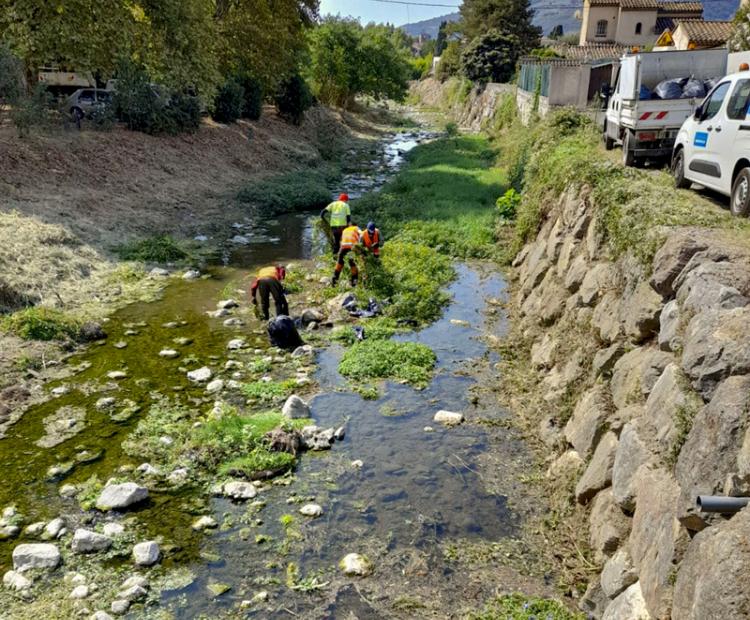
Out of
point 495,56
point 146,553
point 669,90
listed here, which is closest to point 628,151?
point 669,90

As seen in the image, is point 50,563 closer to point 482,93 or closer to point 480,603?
point 480,603

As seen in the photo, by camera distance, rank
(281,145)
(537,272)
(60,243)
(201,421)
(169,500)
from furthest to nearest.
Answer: (281,145) < (60,243) < (537,272) < (201,421) < (169,500)

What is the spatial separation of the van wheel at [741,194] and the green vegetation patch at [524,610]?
5.66 m

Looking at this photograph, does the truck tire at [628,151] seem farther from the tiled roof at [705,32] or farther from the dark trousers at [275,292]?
the tiled roof at [705,32]

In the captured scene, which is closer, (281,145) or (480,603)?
(480,603)

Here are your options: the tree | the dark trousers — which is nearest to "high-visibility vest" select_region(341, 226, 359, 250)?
the dark trousers

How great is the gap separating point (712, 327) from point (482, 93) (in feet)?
156

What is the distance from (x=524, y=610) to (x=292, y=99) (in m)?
34.6

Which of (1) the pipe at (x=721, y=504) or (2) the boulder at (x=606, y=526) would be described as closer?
(1) the pipe at (x=721, y=504)

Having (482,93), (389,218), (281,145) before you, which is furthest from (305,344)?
(482,93)

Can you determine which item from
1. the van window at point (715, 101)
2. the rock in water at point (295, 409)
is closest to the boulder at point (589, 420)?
the rock in water at point (295, 409)

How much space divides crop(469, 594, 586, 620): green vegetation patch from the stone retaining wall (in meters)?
0.26

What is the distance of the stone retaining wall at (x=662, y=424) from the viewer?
4242 millimetres

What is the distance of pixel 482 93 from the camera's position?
49250 mm
